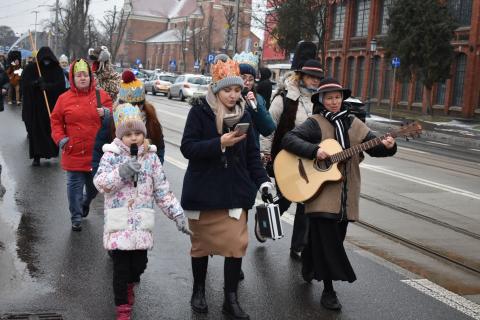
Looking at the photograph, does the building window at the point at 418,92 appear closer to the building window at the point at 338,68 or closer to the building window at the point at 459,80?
the building window at the point at 459,80

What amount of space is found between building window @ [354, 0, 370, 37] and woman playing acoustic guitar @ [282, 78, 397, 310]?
145 feet

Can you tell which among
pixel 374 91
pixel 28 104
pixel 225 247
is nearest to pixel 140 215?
pixel 225 247

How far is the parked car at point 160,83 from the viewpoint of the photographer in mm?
44156

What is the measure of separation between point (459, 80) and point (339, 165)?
34.0 meters

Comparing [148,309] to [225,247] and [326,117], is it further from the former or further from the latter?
[326,117]

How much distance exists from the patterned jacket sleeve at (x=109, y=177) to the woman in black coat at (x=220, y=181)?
51 cm

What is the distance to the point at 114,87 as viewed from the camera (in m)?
9.98

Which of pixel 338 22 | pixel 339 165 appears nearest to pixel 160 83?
pixel 338 22

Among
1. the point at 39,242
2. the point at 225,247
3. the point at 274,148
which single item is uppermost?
the point at 274,148

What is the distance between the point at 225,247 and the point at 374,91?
4337 cm

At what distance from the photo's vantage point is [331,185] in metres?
5.28

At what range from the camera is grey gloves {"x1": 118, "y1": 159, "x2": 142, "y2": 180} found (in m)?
4.54

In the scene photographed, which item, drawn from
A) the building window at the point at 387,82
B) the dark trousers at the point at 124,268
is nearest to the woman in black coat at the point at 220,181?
the dark trousers at the point at 124,268

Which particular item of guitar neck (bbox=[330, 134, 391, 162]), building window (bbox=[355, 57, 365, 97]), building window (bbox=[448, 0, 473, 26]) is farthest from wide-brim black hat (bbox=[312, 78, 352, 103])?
building window (bbox=[355, 57, 365, 97])
